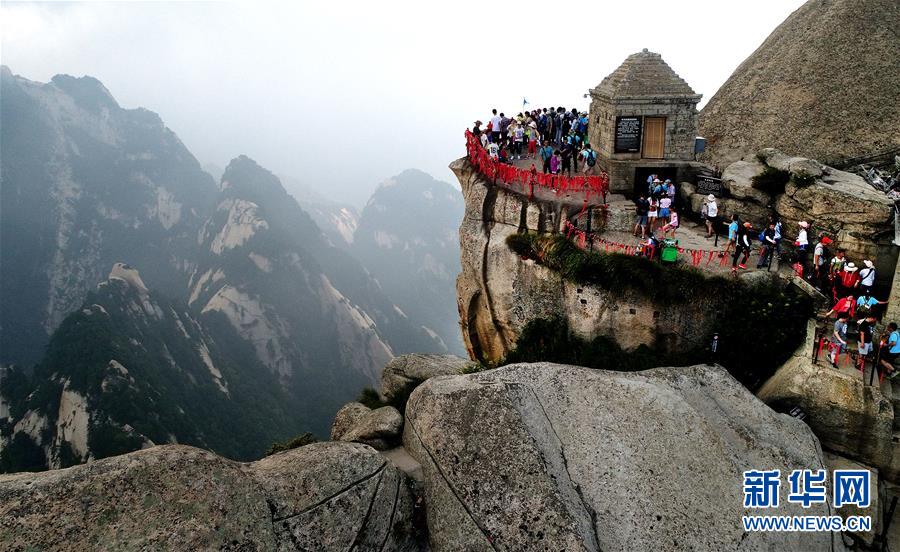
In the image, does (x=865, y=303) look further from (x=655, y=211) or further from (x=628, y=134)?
(x=628, y=134)

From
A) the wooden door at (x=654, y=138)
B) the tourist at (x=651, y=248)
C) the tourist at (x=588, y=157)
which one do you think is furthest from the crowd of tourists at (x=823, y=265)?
the tourist at (x=588, y=157)

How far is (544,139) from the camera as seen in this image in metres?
34.0

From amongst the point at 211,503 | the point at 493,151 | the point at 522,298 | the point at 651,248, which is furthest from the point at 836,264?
the point at 211,503

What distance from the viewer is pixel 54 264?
173750mm

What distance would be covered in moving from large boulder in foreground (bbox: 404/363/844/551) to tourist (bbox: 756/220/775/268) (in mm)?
6934

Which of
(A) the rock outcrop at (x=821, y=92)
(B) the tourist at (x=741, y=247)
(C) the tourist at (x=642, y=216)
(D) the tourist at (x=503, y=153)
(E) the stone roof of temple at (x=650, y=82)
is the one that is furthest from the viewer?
(A) the rock outcrop at (x=821, y=92)

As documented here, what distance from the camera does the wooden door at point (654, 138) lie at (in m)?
28.0

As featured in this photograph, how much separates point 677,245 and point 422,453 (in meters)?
13.9

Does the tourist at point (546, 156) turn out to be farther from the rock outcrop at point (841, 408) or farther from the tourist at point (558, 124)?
the rock outcrop at point (841, 408)

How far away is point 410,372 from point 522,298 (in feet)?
20.4

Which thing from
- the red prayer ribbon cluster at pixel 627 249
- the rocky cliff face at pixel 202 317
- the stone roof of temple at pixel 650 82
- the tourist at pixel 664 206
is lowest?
the rocky cliff face at pixel 202 317

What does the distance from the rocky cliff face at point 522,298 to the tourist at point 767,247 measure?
2907 mm

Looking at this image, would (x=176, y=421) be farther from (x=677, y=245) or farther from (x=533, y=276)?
(x=677, y=245)

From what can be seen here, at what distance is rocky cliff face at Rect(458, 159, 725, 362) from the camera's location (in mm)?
23844
